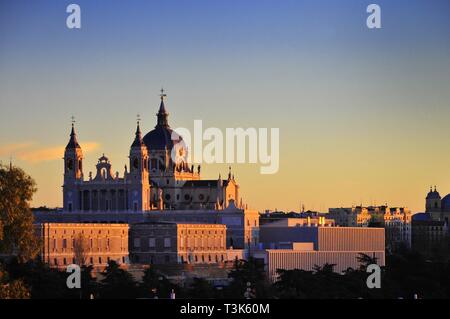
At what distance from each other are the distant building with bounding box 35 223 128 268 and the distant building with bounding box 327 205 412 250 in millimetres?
43802

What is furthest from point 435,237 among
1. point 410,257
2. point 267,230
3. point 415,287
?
point 415,287

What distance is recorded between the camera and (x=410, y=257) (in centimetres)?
11669

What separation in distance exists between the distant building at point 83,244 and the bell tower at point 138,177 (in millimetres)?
11727

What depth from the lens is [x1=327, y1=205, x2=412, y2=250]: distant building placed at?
536ft

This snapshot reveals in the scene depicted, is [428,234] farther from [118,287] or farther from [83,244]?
[118,287]

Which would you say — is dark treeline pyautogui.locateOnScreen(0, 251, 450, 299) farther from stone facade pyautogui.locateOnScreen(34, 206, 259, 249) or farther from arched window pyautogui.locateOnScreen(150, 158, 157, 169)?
arched window pyautogui.locateOnScreen(150, 158, 157, 169)

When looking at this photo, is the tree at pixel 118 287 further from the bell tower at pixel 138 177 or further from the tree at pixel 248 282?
the bell tower at pixel 138 177

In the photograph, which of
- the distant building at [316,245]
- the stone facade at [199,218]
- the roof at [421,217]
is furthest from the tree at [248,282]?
the roof at [421,217]

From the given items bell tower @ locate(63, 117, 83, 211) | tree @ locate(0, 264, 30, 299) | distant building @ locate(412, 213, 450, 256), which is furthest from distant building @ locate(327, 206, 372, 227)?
tree @ locate(0, 264, 30, 299)

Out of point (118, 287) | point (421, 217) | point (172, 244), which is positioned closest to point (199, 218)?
point (172, 244)

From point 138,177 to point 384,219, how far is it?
143ft

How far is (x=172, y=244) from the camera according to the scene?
11869cm
